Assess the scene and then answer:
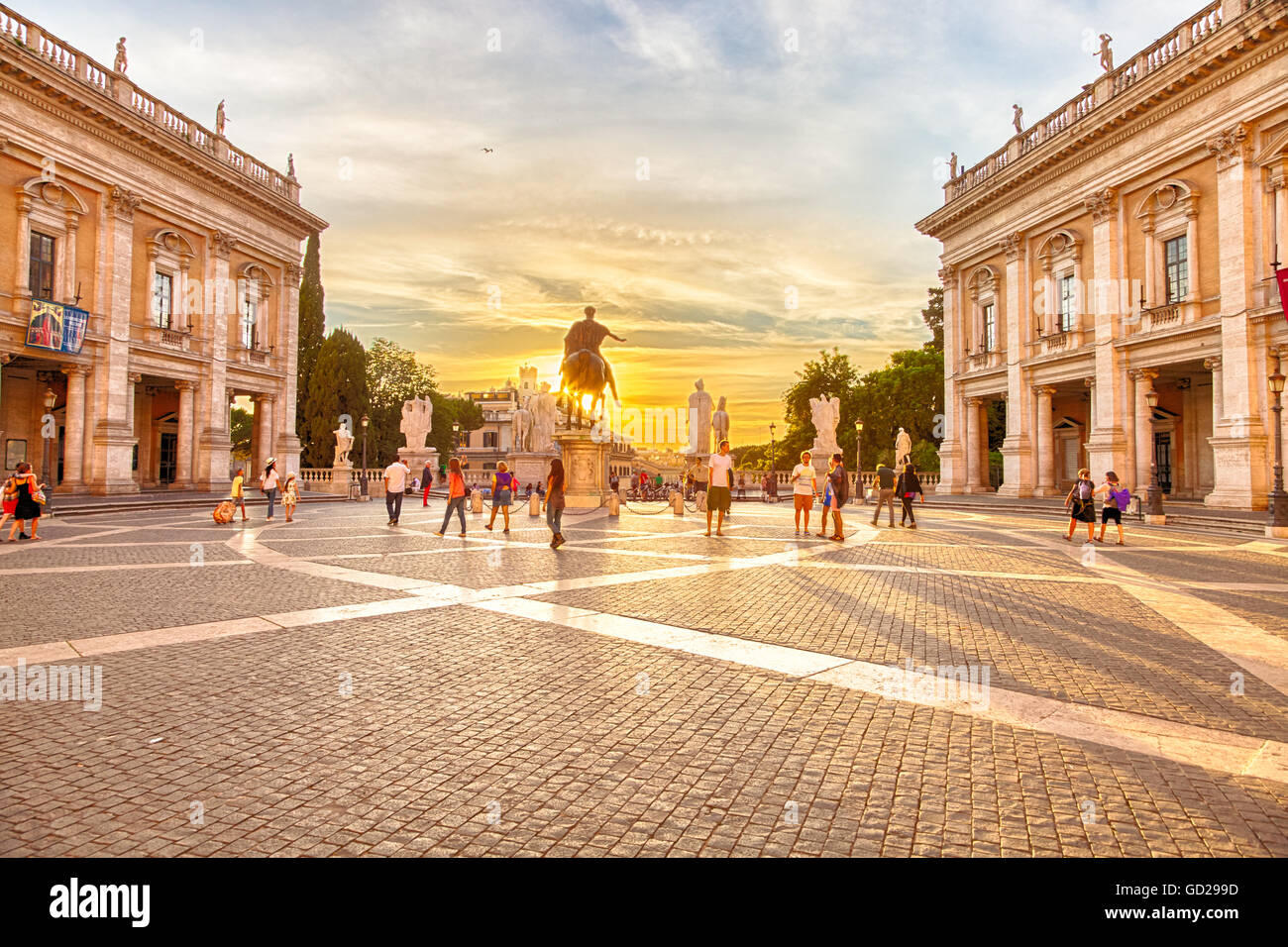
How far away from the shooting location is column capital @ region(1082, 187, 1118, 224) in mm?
25547

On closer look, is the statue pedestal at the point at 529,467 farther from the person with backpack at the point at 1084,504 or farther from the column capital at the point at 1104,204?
the person with backpack at the point at 1084,504

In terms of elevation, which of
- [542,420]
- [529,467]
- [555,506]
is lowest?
[555,506]

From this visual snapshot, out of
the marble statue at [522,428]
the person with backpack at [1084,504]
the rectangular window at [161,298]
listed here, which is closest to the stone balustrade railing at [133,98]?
the rectangular window at [161,298]

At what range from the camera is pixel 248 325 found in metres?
33.3

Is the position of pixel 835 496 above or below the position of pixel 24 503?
above

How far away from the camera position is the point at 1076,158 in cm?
2673

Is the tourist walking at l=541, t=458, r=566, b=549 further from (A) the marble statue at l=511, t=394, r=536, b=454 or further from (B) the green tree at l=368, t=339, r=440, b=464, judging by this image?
(B) the green tree at l=368, t=339, r=440, b=464

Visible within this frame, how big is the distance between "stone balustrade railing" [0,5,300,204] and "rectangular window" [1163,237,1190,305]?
3665 centimetres

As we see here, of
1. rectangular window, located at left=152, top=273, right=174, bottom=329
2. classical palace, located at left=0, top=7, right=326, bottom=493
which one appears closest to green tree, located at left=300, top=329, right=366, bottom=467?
classical palace, located at left=0, top=7, right=326, bottom=493

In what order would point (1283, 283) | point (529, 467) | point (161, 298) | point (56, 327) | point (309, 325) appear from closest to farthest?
point (1283, 283) < point (56, 327) < point (161, 298) < point (529, 467) < point (309, 325)

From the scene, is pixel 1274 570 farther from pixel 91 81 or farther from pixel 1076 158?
pixel 91 81

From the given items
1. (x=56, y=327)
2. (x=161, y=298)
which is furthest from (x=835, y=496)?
(x=161, y=298)

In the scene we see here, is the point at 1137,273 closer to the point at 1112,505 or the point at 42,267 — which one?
the point at 1112,505

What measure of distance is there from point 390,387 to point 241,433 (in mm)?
12957
